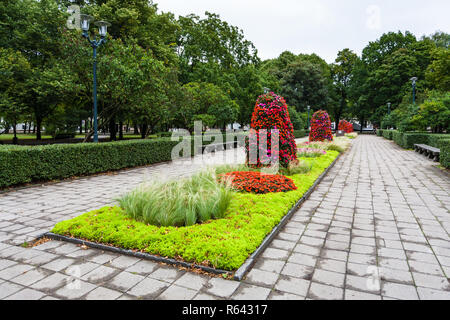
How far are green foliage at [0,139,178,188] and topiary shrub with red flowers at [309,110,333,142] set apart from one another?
11.3m

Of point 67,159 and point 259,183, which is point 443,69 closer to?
point 259,183

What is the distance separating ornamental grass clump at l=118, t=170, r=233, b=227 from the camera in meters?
4.49

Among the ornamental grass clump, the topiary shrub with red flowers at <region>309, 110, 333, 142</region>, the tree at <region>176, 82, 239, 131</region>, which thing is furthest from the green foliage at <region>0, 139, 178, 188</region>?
Answer: the topiary shrub with red flowers at <region>309, 110, 333, 142</region>

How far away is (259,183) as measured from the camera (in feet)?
22.0

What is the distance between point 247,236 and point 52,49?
18514 mm

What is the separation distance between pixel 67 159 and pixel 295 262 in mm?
8104

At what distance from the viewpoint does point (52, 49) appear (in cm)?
1691

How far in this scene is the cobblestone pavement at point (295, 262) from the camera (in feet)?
9.50

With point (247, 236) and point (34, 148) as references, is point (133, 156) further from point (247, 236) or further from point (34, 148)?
point (247, 236)

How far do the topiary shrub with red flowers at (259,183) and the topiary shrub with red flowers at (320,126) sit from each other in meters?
12.7

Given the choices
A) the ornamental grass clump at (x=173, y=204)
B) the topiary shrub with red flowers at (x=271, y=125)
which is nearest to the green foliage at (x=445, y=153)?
the topiary shrub with red flowers at (x=271, y=125)

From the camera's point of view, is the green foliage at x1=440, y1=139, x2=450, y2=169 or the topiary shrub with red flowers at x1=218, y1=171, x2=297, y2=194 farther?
the green foliage at x1=440, y1=139, x2=450, y2=169

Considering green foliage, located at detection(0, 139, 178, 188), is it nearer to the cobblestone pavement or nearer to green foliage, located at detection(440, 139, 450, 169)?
the cobblestone pavement

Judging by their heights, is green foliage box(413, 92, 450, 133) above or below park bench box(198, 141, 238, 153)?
above
